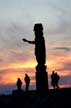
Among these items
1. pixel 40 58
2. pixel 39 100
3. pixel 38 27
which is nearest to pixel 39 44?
pixel 40 58

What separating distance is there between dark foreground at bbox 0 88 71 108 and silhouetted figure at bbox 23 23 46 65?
2476 millimetres

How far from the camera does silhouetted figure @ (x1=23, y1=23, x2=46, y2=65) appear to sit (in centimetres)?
2470

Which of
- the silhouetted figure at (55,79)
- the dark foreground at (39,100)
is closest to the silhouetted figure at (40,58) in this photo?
the dark foreground at (39,100)

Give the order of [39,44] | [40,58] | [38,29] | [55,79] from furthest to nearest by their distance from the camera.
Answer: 1. [55,79]
2. [39,44]
3. [38,29]
4. [40,58]

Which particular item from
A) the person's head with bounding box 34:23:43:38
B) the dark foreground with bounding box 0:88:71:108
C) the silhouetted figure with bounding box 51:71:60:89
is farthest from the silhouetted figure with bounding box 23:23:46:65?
the silhouetted figure with bounding box 51:71:60:89

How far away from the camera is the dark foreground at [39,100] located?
20562 millimetres

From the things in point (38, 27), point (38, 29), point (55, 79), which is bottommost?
point (55, 79)

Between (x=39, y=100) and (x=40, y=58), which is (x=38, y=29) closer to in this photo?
(x=40, y=58)

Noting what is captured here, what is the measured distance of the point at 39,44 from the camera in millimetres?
24922

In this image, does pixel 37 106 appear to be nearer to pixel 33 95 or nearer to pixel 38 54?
pixel 33 95

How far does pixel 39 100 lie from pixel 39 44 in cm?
442

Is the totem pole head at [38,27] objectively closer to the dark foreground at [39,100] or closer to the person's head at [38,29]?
the person's head at [38,29]

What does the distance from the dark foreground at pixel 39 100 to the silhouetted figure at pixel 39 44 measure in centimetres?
248

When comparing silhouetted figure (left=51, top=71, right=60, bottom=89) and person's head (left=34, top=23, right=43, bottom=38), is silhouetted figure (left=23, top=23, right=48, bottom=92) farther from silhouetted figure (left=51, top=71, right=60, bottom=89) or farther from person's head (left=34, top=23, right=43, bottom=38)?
silhouetted figure (left=51, top=71, right=60, bottom=89)
